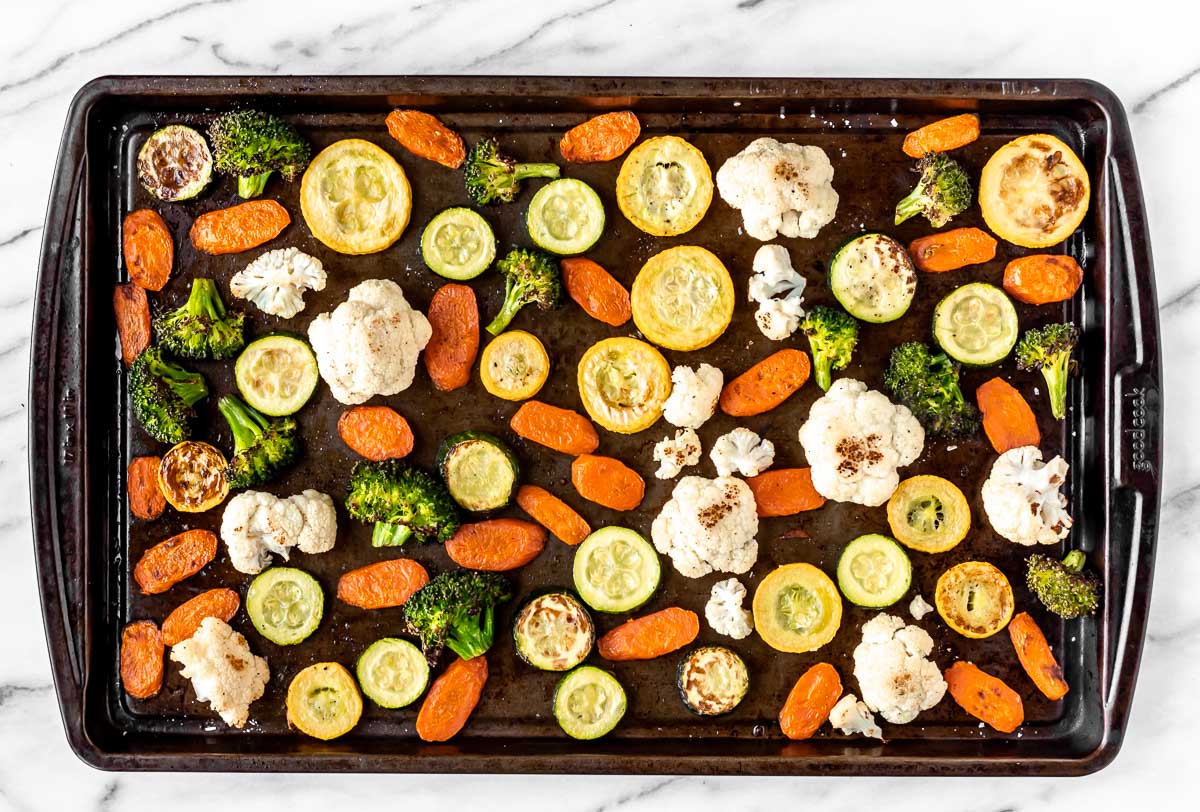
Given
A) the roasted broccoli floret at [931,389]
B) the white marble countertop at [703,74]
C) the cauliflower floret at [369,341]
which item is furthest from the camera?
the white marble countertop at [703,74]

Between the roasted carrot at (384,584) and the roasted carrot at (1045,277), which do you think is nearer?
the roasted carrot at (1045,277)

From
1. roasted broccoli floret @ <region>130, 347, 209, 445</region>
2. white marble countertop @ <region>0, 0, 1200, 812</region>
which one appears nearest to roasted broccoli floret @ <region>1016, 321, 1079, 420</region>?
white marble countertop @ <region>0, 0, 1200, 812</region>

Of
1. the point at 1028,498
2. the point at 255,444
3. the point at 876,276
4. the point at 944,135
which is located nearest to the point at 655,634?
the point at 1028,498

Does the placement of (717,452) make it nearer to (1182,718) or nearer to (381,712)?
(381,712)

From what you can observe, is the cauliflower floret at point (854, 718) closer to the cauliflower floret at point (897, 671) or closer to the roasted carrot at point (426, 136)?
the cauliflower floret at point (897, 671)

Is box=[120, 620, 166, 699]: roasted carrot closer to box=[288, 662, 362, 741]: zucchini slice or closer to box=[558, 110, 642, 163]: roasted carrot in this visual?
box=[288, 662, 362, 741]: zucchini slice

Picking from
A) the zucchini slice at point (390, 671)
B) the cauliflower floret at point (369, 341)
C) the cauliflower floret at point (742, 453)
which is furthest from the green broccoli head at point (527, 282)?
the zucchini slice at point (390, 671)

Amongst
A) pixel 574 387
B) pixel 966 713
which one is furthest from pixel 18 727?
pixel 966 713
